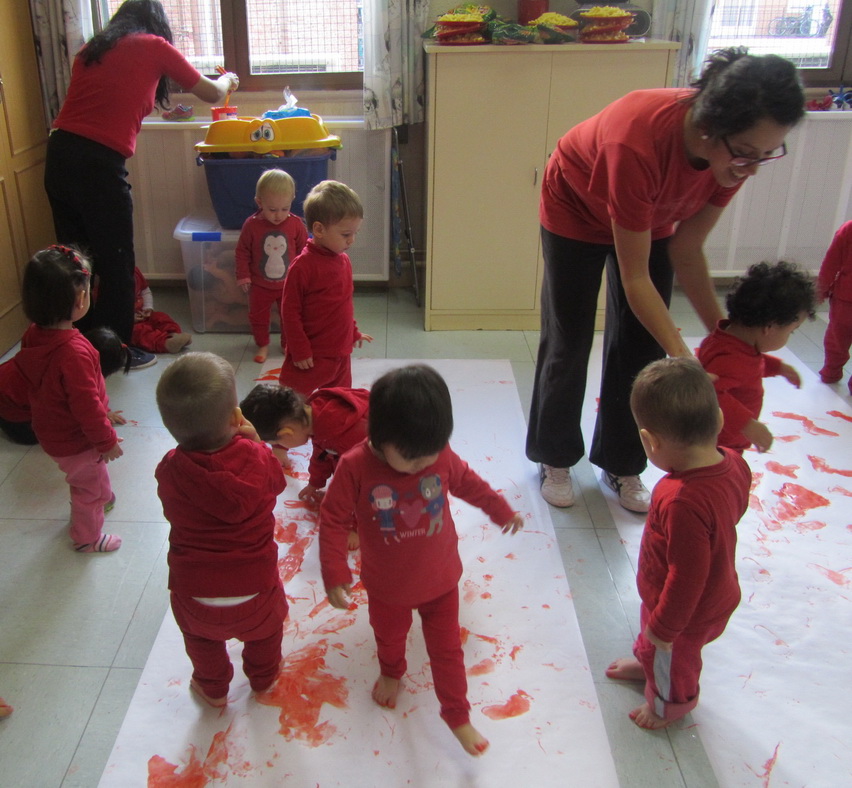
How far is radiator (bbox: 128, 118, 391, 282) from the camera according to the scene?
3561 millimetres

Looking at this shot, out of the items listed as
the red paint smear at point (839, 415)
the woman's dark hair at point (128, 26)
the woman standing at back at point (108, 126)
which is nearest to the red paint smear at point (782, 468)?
the red paint smear at point (839, 415)

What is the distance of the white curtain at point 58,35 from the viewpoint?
10.8ft

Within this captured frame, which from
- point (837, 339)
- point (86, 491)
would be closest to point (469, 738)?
point (86, 491)

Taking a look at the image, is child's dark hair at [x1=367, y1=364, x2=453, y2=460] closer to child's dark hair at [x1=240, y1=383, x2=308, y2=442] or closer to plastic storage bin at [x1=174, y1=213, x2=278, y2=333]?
child's dark hair at [x1=240, y1=383, x2=308, y2=442]

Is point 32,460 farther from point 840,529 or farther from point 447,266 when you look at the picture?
point 840,529

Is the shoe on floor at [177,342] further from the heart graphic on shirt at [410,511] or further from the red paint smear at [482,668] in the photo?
the heart graphic on shirt at [410,511]

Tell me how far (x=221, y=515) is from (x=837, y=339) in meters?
2.47

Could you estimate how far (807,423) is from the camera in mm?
2701

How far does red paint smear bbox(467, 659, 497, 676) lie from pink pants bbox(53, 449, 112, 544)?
1.02 m

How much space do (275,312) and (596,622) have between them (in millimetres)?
2092

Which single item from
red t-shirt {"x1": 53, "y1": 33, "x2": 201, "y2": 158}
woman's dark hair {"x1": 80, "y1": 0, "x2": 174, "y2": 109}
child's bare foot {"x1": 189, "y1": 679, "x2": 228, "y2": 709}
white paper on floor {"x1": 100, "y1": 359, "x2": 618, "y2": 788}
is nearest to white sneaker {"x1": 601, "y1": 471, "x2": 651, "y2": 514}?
white paper on floor {"x1": 100, "y1": 359, "x2": 618, "y2": 788}

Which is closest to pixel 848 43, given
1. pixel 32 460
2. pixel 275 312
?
pixel 275 312

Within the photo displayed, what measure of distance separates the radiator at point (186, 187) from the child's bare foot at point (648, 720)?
2611 millimetres

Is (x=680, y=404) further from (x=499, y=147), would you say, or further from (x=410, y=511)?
(x=499, y=147)
